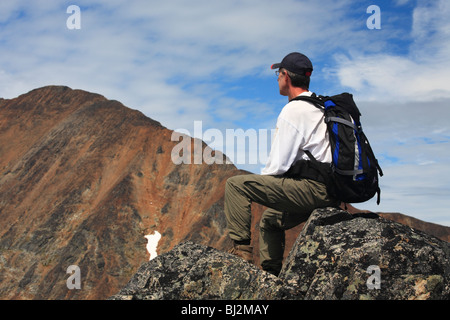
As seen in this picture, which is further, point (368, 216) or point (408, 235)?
point (368, 216)

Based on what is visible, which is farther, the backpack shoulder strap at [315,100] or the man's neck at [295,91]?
the man's neck at [295,91]

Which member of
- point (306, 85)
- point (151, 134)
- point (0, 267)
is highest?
point (151, 134)

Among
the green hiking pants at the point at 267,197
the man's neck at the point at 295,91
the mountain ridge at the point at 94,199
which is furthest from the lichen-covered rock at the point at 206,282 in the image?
the mountain ridge at the point at 94,199

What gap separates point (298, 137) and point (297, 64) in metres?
0.86

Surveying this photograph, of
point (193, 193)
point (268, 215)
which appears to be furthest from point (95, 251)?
point (268, 215)

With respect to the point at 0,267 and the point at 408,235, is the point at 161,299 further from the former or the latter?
the point at 0,267

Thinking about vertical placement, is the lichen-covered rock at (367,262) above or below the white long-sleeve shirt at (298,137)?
below

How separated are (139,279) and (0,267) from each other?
28.3m

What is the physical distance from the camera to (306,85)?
5.30 m

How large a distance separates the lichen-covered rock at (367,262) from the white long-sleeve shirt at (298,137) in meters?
0.66

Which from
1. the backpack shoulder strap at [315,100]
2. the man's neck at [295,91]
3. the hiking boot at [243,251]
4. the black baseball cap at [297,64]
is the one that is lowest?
the hiking boot at [243,251]

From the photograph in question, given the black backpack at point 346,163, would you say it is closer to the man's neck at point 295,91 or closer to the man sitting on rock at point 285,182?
the man sitting on rock at point 285,182

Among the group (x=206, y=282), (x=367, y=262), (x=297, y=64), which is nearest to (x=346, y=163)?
(x=367, y=262)

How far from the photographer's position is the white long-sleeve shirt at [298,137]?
482 centimetres
